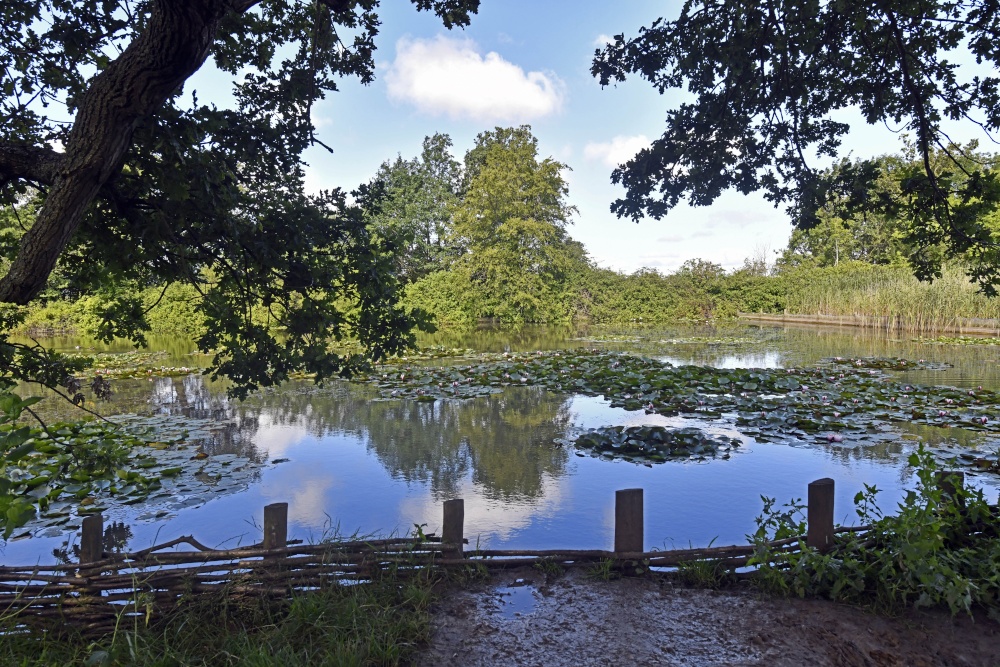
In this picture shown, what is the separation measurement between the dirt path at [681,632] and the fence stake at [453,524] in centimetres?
25

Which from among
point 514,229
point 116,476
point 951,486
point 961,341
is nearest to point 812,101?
point 951,486


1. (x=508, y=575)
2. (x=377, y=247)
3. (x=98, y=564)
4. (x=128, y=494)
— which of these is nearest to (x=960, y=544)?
(x=508, y=575)

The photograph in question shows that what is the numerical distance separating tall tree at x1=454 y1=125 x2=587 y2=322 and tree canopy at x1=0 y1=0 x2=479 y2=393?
2542 cm

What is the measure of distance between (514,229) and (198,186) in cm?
2680

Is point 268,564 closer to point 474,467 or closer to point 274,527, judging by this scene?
point 274,527

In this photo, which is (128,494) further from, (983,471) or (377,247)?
(983,471)

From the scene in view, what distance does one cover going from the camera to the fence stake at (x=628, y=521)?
3.27 m

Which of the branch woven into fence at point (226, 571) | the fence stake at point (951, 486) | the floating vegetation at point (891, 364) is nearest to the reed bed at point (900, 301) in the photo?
the floating vegetation at point (891, 364)

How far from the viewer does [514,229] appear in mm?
29250

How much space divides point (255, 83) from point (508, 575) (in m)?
3.52

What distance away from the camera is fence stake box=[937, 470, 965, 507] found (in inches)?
123

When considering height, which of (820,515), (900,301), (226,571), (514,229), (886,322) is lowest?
(226,571)

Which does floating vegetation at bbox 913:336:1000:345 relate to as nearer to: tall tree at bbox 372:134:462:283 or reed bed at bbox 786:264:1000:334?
reed bed at bbox 786:264:1000:334

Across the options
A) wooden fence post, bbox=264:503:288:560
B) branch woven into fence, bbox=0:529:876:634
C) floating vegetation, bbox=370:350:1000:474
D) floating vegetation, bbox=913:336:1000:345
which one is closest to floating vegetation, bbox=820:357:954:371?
floating vegetation, bbox=370:350:1000:474
